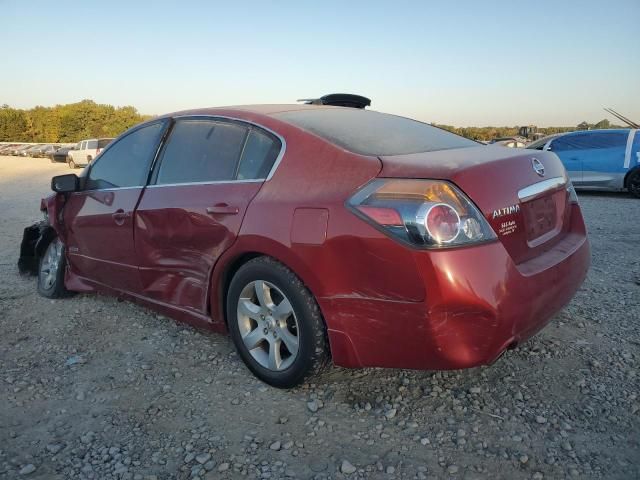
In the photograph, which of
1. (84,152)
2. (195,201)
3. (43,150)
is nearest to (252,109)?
(195,201)

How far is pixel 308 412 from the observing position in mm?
2479

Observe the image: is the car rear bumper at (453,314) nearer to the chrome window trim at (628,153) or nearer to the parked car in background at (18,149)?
the chrome window trim at (628,153)

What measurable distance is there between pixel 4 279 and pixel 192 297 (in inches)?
114

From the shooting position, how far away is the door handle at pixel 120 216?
336 centimetres

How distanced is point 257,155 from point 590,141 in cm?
976

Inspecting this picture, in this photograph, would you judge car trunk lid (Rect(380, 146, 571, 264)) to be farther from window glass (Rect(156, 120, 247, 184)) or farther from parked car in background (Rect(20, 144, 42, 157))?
parked car in background (Rect(20, 144, 42, 157))

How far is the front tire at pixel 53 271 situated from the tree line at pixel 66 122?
44.4 metres

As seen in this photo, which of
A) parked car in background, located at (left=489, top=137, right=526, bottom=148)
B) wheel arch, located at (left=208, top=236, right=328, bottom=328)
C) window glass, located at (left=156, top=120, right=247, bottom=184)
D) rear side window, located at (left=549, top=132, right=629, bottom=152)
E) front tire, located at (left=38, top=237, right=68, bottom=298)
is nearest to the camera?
wheel arch, located at (left=208, top=236, right=328, bottom=328)

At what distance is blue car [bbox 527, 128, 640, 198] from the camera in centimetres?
984

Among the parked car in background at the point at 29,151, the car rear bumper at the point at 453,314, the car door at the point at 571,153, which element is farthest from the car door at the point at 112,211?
the parked car in background at the point at 29,151

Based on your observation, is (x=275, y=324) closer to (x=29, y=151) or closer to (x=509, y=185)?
(x=509, y=185)

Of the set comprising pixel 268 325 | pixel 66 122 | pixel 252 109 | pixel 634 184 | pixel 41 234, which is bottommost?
pixel 268 325

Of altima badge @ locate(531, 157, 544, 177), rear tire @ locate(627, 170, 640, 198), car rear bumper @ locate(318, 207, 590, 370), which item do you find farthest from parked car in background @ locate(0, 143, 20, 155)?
altima badge @ locate(531, 157, 544, 177)

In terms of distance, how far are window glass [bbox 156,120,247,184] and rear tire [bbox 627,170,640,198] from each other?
945 centimetres
